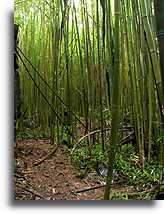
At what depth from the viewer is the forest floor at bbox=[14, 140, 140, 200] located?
1.80 meters

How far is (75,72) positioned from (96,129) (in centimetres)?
29

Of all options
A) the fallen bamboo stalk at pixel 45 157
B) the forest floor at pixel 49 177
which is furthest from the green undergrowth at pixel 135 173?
the fallen bamboo stalk at pixel 45 157

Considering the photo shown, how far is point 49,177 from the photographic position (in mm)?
1819

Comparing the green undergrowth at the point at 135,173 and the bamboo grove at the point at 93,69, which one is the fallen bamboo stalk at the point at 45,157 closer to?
the bamboo grove at the point at 93,69

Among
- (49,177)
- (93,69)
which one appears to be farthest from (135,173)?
(93,69)

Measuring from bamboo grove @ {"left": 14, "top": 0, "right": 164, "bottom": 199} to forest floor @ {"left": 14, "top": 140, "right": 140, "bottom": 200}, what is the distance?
7cm

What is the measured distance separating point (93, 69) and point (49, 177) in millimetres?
545

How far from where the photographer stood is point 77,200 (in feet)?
5.91

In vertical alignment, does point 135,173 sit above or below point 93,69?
below

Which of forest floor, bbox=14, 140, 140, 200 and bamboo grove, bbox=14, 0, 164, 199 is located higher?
bamboo grove, bbox=14, 0, 164, 199

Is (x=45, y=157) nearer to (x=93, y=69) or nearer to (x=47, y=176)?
(x=47, y=176)

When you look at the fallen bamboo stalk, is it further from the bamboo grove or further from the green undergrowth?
the green undergrowth

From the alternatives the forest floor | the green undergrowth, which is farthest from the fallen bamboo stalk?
the green undergrowth

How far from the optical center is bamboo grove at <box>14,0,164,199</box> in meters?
1.76
